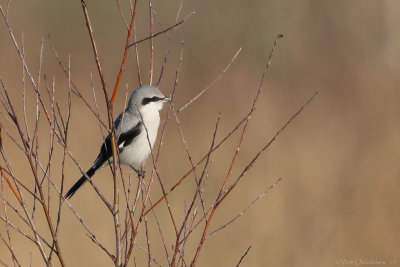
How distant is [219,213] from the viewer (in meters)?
5.42

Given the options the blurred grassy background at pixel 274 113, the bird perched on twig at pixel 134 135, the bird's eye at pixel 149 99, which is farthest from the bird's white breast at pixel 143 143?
the blurred grassy background at pixel 274 113

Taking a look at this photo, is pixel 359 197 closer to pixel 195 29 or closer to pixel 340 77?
pixel 340 77

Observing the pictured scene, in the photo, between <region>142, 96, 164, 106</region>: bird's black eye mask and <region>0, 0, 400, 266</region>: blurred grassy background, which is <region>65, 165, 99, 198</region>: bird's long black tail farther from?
<region>0, 0, 400, 266</region>: blurred grassy background

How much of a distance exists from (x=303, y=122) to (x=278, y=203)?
3.48ft

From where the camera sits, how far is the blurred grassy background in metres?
5.34

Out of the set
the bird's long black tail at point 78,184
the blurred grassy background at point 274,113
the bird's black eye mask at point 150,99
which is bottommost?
the bird's long black tail at point 78,184

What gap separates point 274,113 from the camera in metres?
6.27

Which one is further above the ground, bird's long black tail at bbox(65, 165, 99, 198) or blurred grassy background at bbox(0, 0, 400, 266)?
blurred grassy background at bbox(0, 0, 400, 266)

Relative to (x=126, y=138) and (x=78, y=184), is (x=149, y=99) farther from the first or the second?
(x=78, y=184)

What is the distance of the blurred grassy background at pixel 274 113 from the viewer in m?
5.34

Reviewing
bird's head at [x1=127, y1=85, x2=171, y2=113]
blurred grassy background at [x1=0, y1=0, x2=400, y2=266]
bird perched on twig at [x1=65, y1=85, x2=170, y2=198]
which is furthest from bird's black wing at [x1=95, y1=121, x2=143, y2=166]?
blurred grassy background at [x1=0, y1=0, x2=400, y2=266]

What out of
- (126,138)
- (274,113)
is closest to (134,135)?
(126,138)

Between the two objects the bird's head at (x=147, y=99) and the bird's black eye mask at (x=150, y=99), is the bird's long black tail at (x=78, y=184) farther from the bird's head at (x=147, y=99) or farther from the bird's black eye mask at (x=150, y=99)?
the bird's black eye mask at (x=150, y=99)

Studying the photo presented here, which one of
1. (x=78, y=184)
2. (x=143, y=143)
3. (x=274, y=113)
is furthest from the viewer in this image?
(x=274, y=113)
